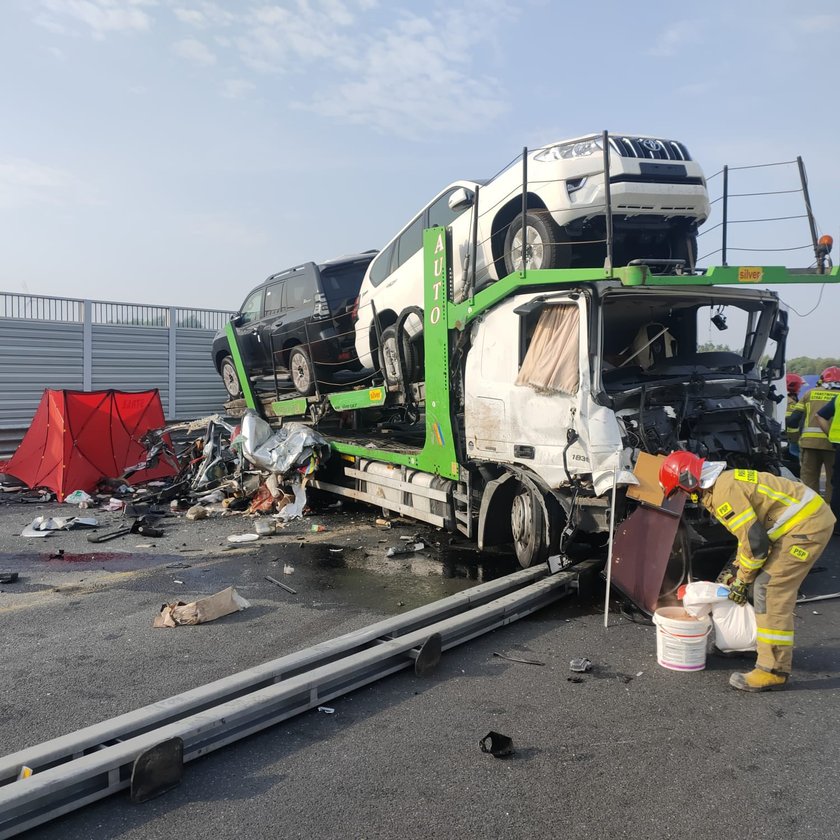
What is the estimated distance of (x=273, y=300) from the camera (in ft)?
36.4

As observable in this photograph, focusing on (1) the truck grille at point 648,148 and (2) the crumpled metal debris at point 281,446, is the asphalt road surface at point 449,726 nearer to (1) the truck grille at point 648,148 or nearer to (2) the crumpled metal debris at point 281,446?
(2) the crumpled metal debris at point 281,446

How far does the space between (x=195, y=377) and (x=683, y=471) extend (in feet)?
55.9

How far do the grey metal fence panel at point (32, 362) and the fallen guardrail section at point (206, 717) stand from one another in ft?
47.1

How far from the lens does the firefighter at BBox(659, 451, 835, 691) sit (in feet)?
12.7

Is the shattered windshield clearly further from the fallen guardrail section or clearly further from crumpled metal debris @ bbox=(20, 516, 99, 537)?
crumpled metal debris @ bbox=(20, 516, 99, 537)

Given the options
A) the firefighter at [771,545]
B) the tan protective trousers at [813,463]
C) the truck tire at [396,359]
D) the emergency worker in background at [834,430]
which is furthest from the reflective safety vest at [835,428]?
the truck tire at [396,359]

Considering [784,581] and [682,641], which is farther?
[682,641]

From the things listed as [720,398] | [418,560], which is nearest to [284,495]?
[418,560]

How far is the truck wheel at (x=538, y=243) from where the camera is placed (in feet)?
19.3

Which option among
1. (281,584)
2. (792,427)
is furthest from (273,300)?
(792,427)

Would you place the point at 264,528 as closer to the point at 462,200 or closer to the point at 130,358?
the point at 462,200

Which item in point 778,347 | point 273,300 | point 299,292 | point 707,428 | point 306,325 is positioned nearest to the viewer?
point 707,428

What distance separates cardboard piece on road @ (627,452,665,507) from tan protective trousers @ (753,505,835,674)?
0.97 m

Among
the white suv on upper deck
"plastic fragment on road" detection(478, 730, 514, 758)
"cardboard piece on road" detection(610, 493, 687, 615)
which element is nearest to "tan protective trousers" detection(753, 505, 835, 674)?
"cardboard piece on road" detection(610, 493, 687, 615)
